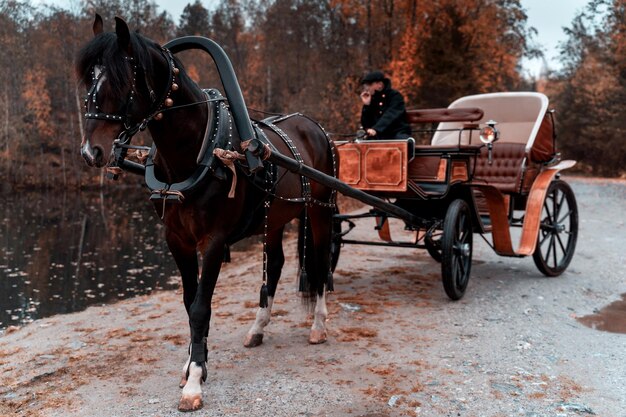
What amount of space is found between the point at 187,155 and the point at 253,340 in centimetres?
188

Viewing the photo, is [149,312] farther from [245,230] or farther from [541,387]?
[541,387]

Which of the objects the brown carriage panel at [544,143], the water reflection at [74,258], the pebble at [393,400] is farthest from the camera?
the water reflection at [74,258]

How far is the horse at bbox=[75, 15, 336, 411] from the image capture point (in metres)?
3.17

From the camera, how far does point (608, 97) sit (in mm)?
27516

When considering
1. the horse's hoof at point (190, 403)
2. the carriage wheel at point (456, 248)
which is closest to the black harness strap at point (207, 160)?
the horse's hoof at point (190, 403)

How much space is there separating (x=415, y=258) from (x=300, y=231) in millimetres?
3775

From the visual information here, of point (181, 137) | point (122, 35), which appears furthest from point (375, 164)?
point (122, 35)

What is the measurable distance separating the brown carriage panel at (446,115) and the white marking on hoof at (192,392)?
4.17 m

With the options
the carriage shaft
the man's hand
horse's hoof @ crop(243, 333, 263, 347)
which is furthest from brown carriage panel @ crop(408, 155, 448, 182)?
horse's hoof @ crop(243, 333, 263, 347)

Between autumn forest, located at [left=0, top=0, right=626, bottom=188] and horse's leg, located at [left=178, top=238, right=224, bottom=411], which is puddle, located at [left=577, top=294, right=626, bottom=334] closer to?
horse's leg, located at [left=178, top=238, right=224, bottom=411]

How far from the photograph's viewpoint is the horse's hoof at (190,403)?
3631mm

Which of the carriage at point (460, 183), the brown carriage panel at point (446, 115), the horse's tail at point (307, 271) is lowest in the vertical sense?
the horse's tail at point (307, 271)

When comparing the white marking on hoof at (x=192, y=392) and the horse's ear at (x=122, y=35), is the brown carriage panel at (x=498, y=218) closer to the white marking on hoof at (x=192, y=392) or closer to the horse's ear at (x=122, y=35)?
the white marking on hoof at (x=192, y=392)

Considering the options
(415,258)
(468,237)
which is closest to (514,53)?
(415,258)
